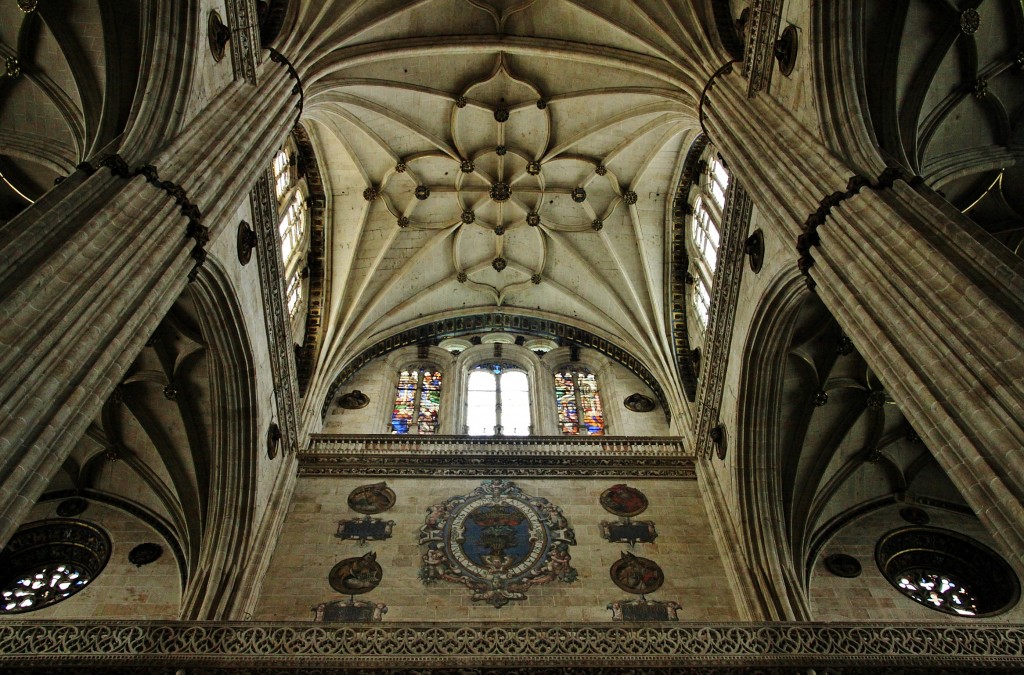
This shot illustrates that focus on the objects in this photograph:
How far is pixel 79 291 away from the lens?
21.8ft

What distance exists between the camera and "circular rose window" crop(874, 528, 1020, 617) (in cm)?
1233

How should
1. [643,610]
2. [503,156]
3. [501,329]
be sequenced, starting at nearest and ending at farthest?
[643,610]
[503,156]
[501,329]

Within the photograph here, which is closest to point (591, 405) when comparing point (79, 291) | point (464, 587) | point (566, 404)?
point (566, 404)

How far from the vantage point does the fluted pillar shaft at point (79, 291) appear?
583 centimetres

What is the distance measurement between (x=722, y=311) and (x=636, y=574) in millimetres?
4724

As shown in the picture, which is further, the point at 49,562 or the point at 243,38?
the point at 49,562

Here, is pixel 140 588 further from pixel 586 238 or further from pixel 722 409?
pixel 586 238

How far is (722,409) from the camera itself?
13.8 metres

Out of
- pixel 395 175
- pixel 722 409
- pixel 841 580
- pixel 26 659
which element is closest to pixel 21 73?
pixel 26 659

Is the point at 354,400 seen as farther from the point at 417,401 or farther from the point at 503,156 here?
the point at 503,156

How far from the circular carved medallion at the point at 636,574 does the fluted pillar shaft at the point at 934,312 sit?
5766 millimetres

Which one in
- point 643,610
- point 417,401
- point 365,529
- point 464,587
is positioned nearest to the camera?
point 643,610

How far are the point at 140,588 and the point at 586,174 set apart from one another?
12791 mm

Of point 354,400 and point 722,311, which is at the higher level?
point 354,400
